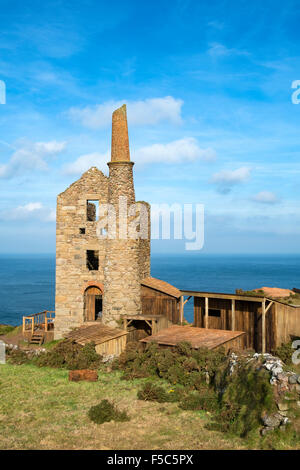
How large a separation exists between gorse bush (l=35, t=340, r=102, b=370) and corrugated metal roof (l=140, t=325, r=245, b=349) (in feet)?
10.3

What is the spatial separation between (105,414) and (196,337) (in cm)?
868

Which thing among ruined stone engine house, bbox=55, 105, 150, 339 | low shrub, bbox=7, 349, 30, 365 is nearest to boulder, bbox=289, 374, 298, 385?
ruined stone engine house, bbox=55, 105, 150, 339

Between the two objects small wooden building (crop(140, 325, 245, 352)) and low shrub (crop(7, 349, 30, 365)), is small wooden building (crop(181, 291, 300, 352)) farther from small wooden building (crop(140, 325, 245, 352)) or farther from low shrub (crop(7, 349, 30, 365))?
low shrub (crop(7, 349, 30, 365))

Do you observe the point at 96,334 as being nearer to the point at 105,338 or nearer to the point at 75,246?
the point at 105,338

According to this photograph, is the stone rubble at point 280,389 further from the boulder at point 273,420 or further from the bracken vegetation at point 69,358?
the bracken vegetation at point 69,358

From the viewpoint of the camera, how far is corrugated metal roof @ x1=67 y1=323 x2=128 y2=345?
80.2 ft

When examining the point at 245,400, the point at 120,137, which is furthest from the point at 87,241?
the point at 245,400

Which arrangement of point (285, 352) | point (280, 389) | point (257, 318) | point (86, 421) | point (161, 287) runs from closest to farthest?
point (280, 389)
point (86, 421)
point (285, 352)
point (257, 318)
point (161, 287)

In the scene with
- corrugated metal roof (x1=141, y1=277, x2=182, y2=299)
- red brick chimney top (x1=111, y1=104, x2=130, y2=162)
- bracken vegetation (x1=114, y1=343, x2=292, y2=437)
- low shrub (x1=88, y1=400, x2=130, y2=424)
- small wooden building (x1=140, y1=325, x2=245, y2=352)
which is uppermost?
red brick chimney top (x1=111, y1=104, x2=130, y2=162)

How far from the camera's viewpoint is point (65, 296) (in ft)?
98.3

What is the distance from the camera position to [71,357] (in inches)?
915

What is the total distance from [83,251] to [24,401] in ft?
46.5

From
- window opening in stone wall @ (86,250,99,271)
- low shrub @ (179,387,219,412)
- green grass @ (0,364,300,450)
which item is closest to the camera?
green grass @ (0,364,300,450)
